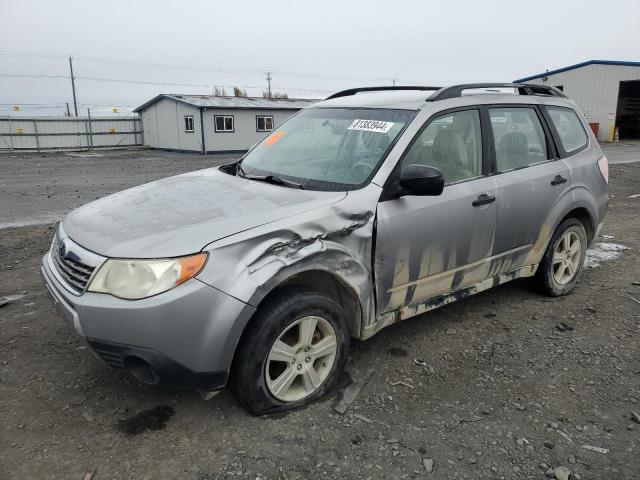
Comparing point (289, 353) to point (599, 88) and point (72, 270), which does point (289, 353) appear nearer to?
point (72, 270)

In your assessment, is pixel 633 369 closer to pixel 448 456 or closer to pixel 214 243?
pixel 448 456

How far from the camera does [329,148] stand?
11.9 ft

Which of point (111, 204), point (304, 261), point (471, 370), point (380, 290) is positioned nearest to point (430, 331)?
point (471, 370)

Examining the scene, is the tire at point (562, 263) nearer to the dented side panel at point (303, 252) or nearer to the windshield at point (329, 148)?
the windshield at point (329, 148)

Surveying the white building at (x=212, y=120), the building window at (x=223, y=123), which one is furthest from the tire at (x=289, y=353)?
the building window at (x=223, y=123)

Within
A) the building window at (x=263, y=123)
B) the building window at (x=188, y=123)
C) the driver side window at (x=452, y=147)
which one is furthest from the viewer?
the building window at (x=263, y=123)

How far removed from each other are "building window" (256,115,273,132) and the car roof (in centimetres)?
2667

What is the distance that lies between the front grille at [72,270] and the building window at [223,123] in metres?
26.8

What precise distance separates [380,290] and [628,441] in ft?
5.05

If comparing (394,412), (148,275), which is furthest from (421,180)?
(148,275)

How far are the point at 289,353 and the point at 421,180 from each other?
49.4 inches

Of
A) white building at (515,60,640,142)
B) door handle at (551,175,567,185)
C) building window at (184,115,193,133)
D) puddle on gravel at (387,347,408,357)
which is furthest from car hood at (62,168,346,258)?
white building at (515,60,640,142)

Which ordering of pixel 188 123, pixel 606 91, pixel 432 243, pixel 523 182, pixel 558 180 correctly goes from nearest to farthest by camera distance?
pixel 432 243 < pixel 523 182 < pixel 558 180 < pixel 188 123 < pixel 606 91

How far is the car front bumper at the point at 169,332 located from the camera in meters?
2.43
